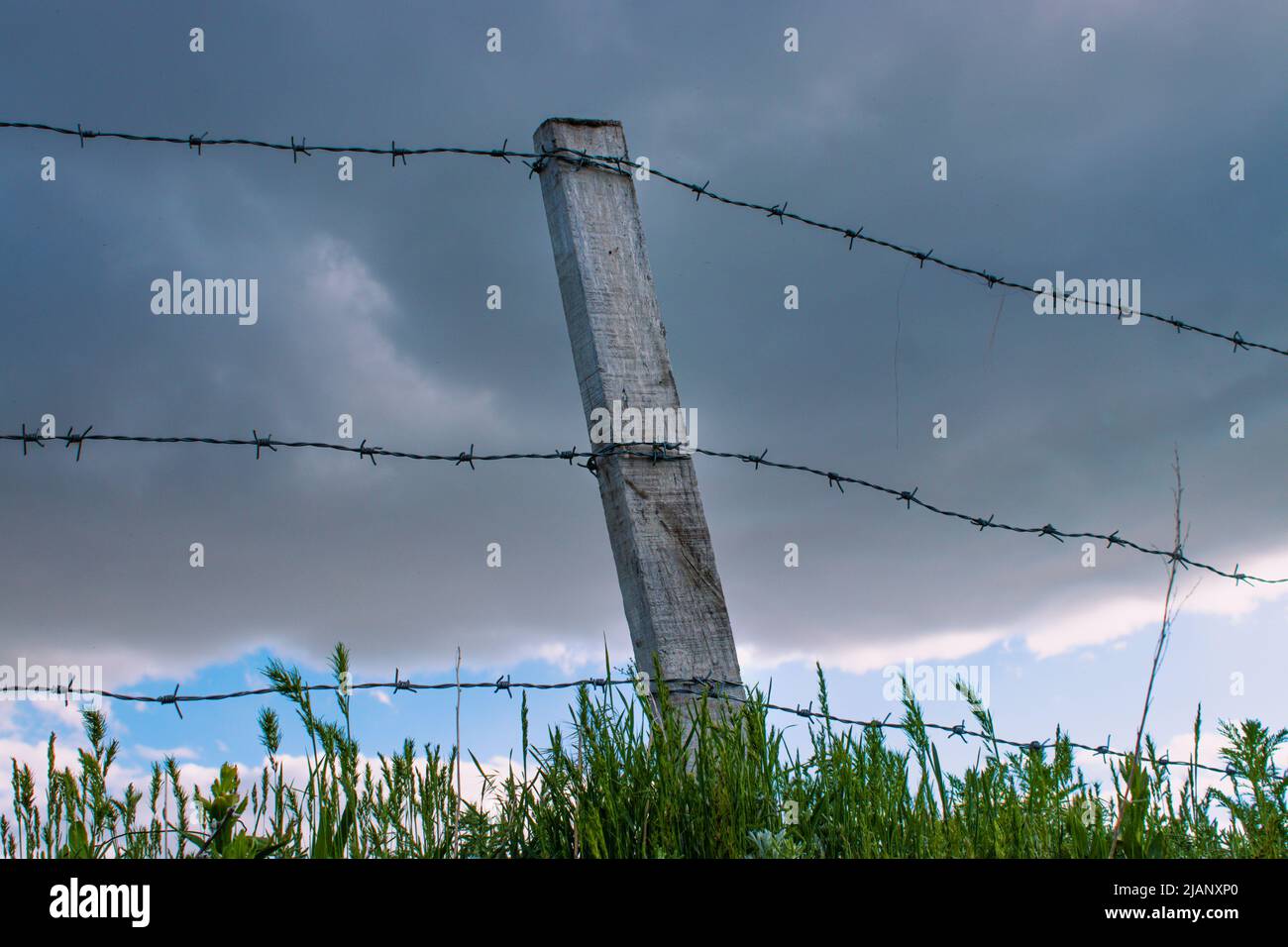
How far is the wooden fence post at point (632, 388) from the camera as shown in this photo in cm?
300

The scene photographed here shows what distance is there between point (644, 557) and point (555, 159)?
4.43 feet

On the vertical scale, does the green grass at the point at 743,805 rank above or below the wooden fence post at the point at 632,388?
below

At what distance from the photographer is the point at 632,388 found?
318cm

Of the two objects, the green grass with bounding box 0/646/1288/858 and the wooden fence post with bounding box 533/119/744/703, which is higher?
the wooden fence post with bounding box 533/119/744/703

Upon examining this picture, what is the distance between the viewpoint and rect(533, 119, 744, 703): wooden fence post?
300 cm
